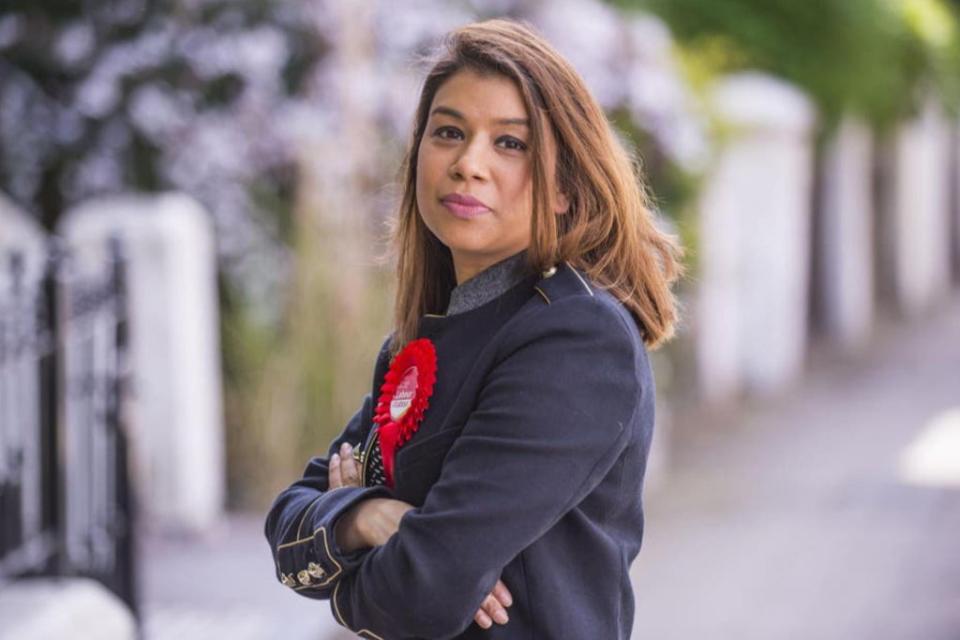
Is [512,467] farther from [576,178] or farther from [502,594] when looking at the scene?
[576,178]

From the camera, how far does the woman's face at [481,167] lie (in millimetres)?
2125

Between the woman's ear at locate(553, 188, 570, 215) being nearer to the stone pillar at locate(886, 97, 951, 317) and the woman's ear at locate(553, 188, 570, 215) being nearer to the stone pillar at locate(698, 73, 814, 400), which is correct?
the stone pillar at locate(698, 73, 814, 400)

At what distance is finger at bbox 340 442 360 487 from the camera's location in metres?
2.28

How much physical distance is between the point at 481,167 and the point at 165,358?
5644 mm

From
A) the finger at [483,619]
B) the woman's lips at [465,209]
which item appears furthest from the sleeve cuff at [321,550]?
the woman's lips at [465,209]

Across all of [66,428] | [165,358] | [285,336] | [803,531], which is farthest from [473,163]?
[803,531]

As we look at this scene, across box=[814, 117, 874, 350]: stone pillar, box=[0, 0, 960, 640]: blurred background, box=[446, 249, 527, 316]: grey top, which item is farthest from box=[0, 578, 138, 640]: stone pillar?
box=[814, 117, 874, 350]: stone pillar

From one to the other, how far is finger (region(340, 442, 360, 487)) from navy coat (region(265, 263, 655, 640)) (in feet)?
0.26

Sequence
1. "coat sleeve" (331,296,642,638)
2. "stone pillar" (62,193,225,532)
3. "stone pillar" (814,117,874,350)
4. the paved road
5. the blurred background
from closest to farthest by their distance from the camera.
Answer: "coat sleeve" (331,296,642,638) < the blurred background < the paved road < "stone pillar" (62,193,225,532) < "stone pillar" (814,117,874,350)

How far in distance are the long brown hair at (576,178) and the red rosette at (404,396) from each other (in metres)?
0.20

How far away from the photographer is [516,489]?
1.95m

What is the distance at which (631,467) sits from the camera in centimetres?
211

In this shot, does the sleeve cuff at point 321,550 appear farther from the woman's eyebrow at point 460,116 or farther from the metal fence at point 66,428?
the metal fence at point 66,428

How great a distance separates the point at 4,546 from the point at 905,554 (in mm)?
4430
